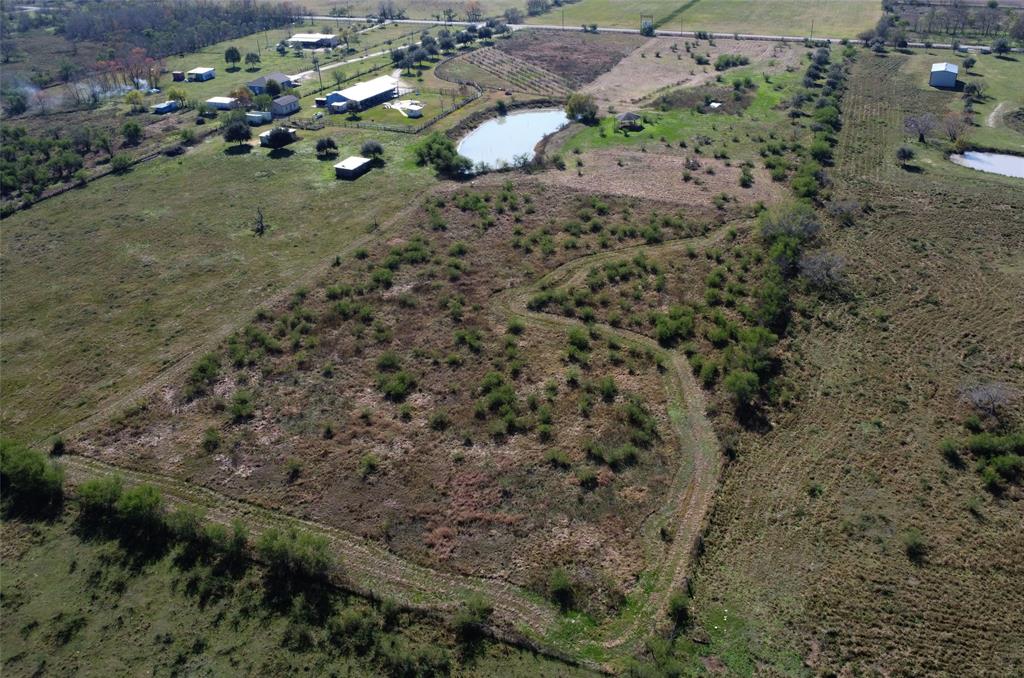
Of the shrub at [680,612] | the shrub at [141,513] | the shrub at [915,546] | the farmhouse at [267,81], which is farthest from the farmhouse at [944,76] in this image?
the shrub at [141,513]

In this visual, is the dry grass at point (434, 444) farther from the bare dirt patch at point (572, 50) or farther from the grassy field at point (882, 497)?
the bare dirt patch at point (572, 50)

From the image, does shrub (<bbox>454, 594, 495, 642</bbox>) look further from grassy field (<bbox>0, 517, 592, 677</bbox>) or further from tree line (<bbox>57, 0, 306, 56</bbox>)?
tree line (<bbox>57, 0, 306, 56</bbox>)

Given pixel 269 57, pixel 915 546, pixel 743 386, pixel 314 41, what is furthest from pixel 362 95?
pixel 915 546

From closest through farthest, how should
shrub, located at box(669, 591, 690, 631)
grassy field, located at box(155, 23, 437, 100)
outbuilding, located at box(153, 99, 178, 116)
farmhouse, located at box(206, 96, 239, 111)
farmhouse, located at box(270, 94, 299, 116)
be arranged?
shrub, located at box(669, 591, 690, 631)
farmhouse, located at box(270, 94, 299, 116)
farmhouse, located at box(206, 96, 239, 111)
outbuilding, located at box(153, 99, 178, 116)
grassy field, located at box(155, 23, 437, 100)

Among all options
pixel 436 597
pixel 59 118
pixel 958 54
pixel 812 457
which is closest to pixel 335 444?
pixel 436 597

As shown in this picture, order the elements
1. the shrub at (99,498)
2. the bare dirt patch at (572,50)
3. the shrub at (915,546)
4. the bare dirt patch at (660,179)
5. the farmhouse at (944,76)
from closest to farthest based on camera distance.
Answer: the shrub at (915,546) < the shrub at (99,498) < the bare dirt patch at (660,179) < the farmhouse at (944,76) < the bare dirt patch at (572,50)

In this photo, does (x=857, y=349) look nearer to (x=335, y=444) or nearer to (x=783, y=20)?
(x=335, y=444)

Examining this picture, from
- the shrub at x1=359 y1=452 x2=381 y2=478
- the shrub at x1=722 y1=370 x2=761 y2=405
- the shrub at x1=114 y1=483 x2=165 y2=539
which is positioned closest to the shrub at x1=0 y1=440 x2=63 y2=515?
the shrub at x1=114 y1=483 x2=165 y2=539
